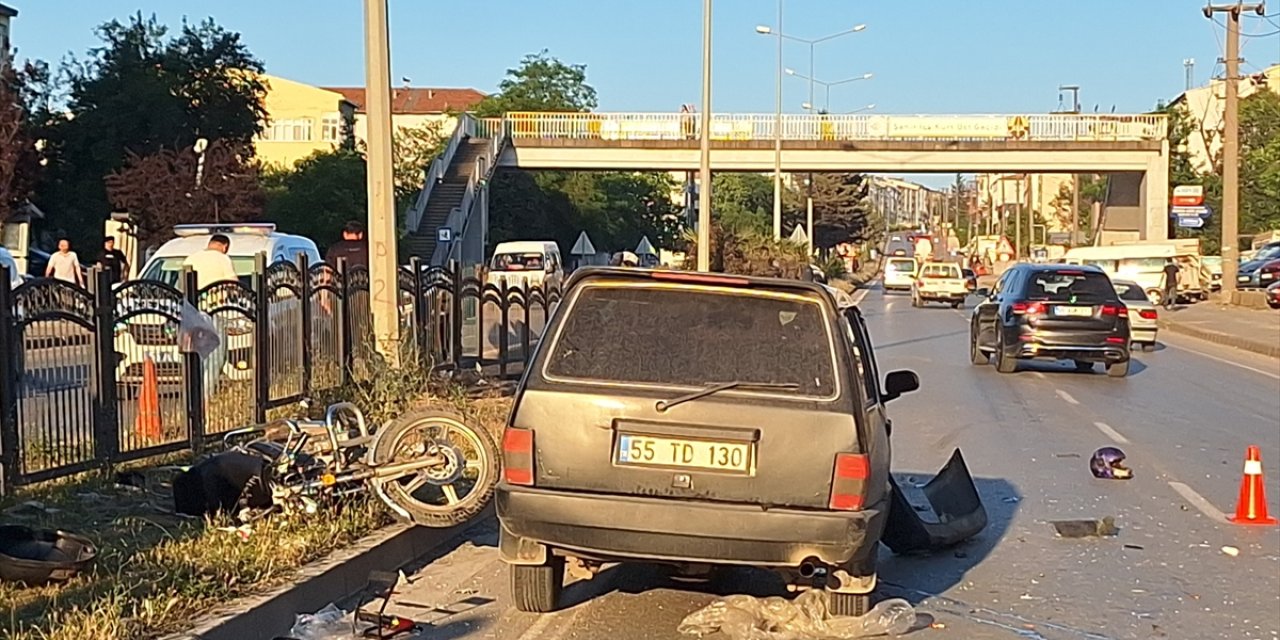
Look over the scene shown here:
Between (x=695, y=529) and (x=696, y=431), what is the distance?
41 cm

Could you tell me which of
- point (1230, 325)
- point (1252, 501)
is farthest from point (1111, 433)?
point (1230, 325)

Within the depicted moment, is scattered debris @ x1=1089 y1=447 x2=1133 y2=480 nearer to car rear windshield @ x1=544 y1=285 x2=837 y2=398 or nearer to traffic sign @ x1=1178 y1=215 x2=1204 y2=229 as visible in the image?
car rear windshield @ x1=544 y1=285 x2=837 y2=398

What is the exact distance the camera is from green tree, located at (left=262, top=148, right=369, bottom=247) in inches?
1905

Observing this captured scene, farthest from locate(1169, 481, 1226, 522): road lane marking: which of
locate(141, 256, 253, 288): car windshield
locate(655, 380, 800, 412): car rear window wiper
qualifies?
locate(141, 256, 253, 288): car windshield

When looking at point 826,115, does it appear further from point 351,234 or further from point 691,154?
point 351,234

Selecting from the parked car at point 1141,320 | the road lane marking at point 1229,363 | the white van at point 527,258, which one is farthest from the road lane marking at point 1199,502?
the white van at point 527,258

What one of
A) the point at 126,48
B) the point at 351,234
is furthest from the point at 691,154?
the point at 351,234

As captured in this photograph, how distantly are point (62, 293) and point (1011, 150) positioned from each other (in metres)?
51.4

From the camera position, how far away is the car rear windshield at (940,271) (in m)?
48.3

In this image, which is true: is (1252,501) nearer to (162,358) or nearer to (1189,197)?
(162,358)

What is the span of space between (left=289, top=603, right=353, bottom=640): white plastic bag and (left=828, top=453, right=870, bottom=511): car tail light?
2.10m

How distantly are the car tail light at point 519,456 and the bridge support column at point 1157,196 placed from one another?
5434 centimetres

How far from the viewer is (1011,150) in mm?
56781

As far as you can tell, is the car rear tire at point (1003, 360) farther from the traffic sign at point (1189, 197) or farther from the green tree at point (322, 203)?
the traffic sign at point (1189, 197)
